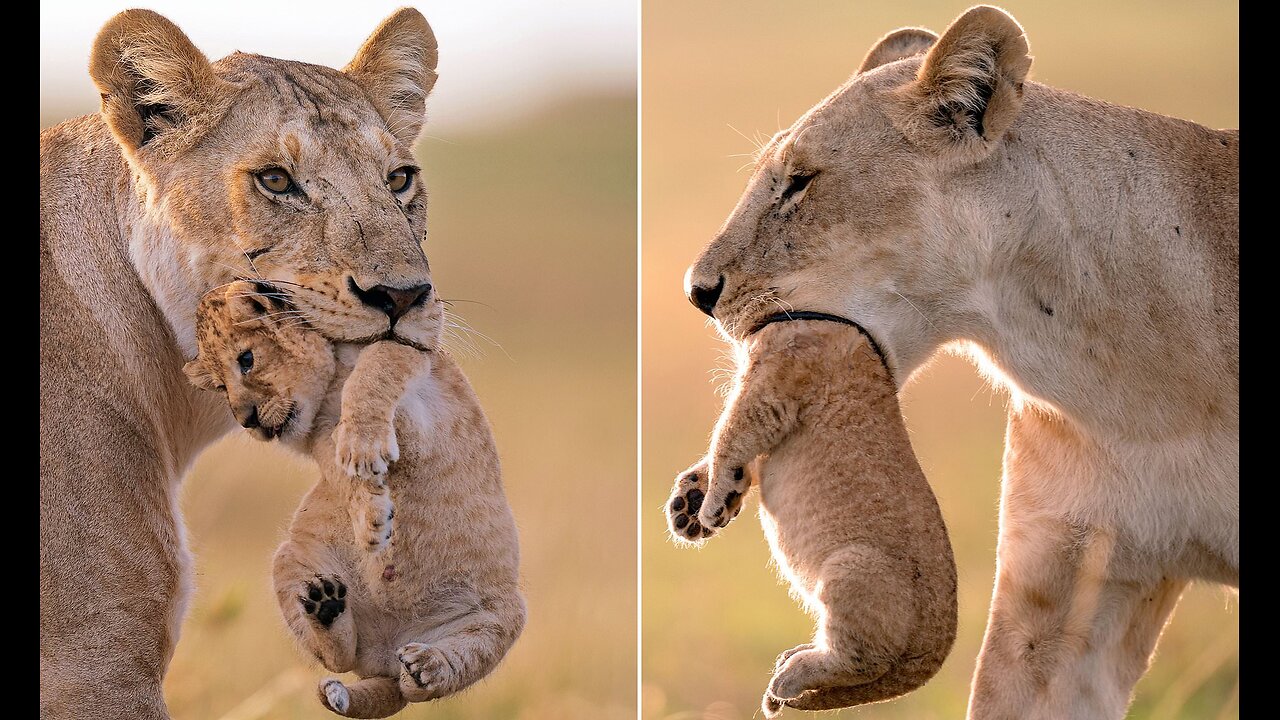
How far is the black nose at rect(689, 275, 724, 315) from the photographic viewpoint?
3814 millimetres

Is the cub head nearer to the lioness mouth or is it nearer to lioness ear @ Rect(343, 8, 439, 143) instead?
lioness ear @ Rect(343, 8, 439, 143)

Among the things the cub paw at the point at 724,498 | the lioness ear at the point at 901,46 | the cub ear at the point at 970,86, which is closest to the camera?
the cub paw at the point at 724,498

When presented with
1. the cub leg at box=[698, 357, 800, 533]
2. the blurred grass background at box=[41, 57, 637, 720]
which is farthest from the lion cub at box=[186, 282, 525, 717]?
the cub leg at box=[698, 357, 800, 533]

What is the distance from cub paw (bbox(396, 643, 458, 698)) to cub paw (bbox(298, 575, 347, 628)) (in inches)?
5.8

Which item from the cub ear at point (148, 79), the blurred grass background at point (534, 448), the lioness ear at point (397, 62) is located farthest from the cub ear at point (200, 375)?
the lioness ear at point (397, 62)

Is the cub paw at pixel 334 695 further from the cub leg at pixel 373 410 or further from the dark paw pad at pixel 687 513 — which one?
the dark paw pad at pixel 687 513

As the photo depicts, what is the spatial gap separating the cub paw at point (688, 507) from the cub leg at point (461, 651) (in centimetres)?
49

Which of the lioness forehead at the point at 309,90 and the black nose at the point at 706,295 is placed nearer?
the lioness forehead at the point at 309,90

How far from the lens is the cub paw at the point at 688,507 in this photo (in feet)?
11.6

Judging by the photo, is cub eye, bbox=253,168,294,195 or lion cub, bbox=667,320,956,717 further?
lion cub, bbox=667,320,956,717

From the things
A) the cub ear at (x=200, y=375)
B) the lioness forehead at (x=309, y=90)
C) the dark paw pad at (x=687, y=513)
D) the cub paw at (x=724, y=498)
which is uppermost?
the lioness forehead at (x=309, y=90)

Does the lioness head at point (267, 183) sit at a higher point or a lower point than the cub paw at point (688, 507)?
higher
